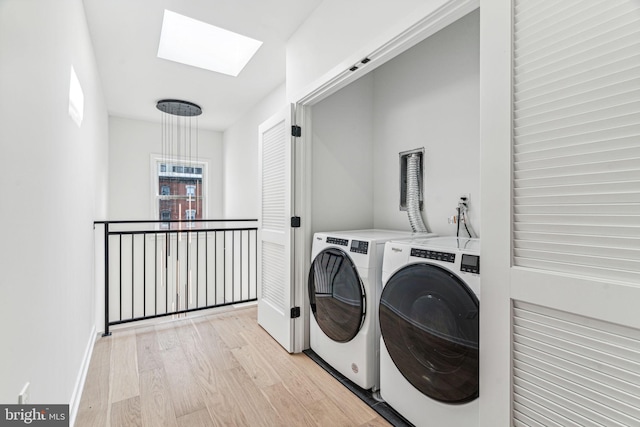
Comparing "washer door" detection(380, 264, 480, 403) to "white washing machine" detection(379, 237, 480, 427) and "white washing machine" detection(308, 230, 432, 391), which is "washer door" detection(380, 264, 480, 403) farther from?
"white washing machine" detection(308, 230, 432, 391)

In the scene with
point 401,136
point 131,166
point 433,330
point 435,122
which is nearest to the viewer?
point 433,330

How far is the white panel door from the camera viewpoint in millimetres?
2422

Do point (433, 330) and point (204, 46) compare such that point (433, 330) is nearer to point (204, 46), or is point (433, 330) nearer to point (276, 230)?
point (276, 230)

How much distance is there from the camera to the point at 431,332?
1.40 m

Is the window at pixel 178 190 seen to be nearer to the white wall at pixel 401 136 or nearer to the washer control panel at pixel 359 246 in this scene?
the white wall at pixel 401 136

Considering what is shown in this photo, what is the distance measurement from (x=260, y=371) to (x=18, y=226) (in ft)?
5.43

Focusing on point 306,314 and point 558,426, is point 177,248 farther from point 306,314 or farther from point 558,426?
point 558,426

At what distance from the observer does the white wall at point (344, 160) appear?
2504 mm

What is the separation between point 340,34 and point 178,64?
6.47ft

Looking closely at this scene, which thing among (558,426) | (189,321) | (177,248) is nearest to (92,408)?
(189,321)

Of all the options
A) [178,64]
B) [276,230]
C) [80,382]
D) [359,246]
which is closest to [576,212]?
[359,246]

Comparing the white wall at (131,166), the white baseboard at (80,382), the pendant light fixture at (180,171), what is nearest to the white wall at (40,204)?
the white baseboard at (80,382)

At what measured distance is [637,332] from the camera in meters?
0.76

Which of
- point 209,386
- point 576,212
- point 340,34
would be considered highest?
point 340,34
